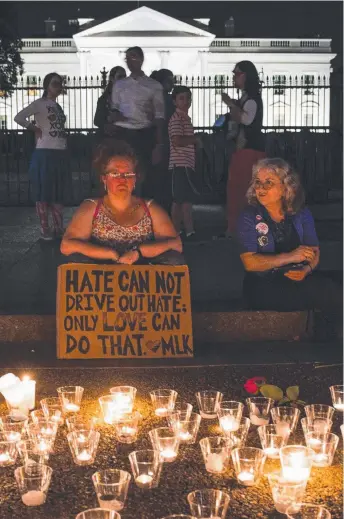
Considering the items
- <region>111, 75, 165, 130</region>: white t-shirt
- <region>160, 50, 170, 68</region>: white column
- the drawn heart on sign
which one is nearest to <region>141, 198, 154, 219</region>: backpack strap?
the drawn heart on sign

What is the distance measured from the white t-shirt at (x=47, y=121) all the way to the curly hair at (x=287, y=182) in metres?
4.34

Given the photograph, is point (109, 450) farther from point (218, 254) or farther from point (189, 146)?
point (189, 146)

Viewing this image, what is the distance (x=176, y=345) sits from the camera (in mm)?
6180

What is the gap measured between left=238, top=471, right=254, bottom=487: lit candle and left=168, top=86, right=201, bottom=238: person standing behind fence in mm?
6776

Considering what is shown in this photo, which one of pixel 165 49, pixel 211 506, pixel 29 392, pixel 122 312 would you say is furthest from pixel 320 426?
pixel 165 49

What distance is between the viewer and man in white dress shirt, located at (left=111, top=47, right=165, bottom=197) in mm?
9656

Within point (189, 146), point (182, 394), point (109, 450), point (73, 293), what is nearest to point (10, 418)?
point (109, 450)

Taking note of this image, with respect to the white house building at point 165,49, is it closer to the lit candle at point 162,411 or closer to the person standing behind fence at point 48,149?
the person standing behind fence at point 48,149

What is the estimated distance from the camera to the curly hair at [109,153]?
6299 mm

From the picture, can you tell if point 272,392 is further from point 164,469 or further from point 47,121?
point 47,121

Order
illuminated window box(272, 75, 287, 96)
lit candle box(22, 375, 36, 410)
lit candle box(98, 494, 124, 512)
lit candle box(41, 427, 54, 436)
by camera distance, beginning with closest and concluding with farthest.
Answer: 1. lit candle box(98, 494, 124, 512)
2. lit candle box(41, 427, 54, 436)
3. lit candle box(22, 375, 36, 410)
4. illuminated window box(272, 75, 287, 96)

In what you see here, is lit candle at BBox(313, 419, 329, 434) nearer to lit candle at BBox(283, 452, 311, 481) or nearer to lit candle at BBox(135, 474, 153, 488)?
lit candle at BBox(283, 452, 311, 481)

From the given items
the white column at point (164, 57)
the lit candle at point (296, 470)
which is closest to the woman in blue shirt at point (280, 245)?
the lit candle at point (296, 470)

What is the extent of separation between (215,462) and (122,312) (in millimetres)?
2222
